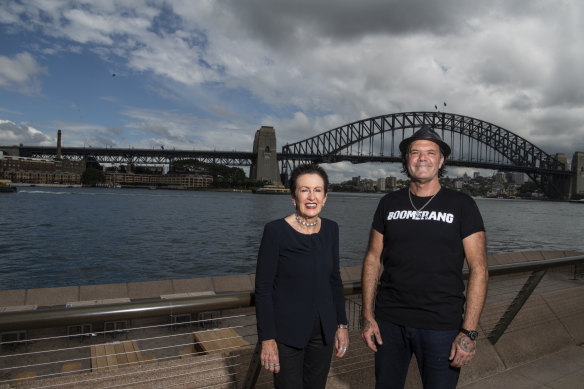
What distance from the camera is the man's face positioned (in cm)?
225

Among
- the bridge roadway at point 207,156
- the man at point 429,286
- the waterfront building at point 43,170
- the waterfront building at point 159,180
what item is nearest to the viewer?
the man at point 429,286

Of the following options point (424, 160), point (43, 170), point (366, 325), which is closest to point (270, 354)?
point (366, 325)

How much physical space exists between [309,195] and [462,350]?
1.02 meters

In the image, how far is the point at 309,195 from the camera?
2172 millimetres

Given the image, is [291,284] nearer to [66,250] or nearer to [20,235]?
[66,250]

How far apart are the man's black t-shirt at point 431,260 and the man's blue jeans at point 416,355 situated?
47 millimetres

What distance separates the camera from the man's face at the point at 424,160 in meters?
2.25

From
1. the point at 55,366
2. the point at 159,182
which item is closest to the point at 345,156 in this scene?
the point at 159,182

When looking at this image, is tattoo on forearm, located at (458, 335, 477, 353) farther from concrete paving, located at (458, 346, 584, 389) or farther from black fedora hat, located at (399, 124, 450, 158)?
concrete paving, located at (458, 346, 584, 389)

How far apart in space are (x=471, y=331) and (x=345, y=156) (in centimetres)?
9321

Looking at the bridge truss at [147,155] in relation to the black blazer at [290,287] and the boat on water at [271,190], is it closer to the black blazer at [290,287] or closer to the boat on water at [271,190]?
the boat on water at [271,190]

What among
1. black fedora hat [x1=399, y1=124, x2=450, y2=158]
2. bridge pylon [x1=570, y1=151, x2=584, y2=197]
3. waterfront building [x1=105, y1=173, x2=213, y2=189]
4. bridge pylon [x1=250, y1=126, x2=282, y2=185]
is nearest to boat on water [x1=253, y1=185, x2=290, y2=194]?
bridge pylon [x1=250, y1=126, x2=282, y2=185]

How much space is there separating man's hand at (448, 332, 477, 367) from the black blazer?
575 mm

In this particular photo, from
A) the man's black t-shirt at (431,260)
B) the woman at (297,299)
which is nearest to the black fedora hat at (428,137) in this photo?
the man's black t-shirt at (431,260)
